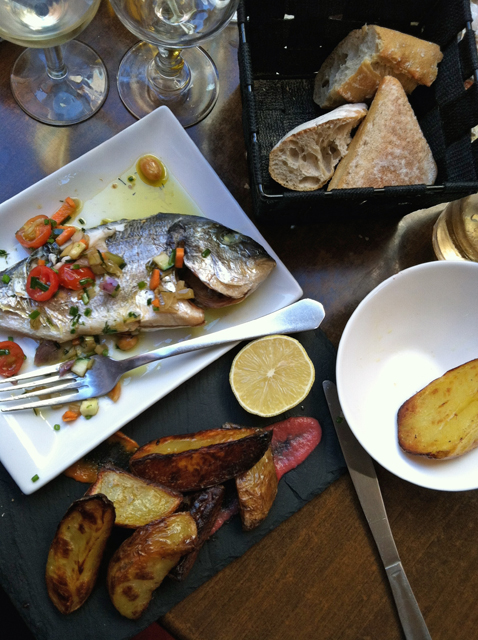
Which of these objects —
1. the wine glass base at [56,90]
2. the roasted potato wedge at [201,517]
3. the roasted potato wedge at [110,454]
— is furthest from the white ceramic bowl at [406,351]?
the wine glass base at [56,90]

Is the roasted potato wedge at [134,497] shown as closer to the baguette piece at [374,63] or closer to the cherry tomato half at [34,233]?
the cherry tomato half at [34,233]

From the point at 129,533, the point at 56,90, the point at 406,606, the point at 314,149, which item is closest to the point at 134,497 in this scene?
the point at 129,533

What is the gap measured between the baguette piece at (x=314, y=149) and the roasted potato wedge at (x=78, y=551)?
1114mm

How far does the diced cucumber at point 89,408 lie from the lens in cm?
170

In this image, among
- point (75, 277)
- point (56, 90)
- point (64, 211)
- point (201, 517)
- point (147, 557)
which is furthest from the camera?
point (56, 90)

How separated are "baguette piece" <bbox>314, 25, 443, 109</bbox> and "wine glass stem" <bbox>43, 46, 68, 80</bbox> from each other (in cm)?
90

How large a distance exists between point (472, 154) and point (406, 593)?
1.41m

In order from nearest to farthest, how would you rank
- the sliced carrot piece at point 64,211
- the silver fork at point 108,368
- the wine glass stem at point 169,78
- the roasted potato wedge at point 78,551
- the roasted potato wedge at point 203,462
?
the roasted potato wedge at point 78,551 < the roasted potato wedge at point 203,462 < the silver fork at point 108,368 < the sliced carrot piece at point 64,211 < the wine glass stem at point 169,78

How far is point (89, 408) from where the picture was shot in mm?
1693

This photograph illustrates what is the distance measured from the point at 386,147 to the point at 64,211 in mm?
1067

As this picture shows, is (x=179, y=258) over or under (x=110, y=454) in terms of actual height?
over

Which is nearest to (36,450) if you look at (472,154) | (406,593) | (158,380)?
(158,380)

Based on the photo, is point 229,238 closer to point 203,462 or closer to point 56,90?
point 203,462

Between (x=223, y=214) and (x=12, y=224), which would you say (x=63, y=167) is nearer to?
(x=12, y=224)
